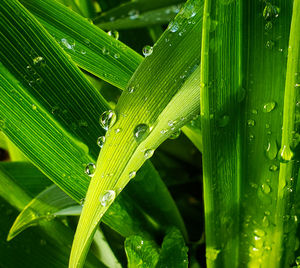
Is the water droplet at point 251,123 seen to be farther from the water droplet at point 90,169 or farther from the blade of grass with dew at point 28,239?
the blade of grass with dew at point 28,239

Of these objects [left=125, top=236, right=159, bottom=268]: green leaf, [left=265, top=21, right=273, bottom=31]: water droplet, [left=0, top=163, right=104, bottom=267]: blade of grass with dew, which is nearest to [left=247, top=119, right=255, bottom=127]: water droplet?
[left=265, top=21, right=273, bottom=31]: water droplet

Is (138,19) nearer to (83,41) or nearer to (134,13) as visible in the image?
(134,13)

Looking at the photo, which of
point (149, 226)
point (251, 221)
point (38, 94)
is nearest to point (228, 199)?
point (251, 221)

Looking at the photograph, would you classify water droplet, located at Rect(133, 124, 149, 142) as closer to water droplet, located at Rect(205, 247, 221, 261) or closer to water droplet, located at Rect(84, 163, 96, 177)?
water droplet, located at Rect(84, 163, 96, 177)

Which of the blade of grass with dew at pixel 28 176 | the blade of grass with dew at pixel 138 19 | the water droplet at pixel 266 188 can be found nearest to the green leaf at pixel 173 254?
the water droplet at pixel 266 188

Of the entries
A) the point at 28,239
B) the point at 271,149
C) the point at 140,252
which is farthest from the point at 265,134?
the point at 28,239

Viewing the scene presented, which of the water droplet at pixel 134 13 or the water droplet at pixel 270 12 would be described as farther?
the water droplet at pixel 134 13

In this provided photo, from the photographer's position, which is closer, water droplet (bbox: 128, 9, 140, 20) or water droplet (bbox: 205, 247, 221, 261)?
water droplet (bbox: 205, 247, 221, 261)
